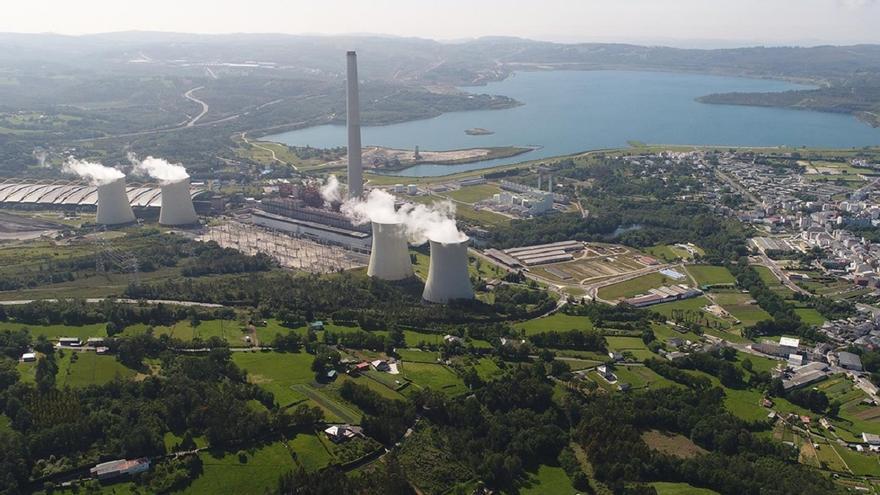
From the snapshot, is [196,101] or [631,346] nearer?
[631,346]

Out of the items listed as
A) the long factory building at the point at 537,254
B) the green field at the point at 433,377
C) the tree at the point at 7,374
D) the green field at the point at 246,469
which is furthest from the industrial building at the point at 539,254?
the tree at the point at 7,374

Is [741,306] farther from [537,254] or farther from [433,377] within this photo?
[433,377]

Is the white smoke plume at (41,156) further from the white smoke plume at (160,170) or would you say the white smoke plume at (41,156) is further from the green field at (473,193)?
the green field at (473,193)

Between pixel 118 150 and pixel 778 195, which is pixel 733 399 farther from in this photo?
pixel 118 150

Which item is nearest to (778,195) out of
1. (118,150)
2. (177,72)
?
(118,150)

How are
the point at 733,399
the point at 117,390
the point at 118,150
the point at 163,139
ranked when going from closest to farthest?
the point at 117,390 → the point at 733,399 → the point at 118,150 → the point at 163,139

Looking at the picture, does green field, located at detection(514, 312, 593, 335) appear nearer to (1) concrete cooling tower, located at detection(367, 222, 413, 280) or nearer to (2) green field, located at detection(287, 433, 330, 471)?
(1) concrete cooling tower, located at detection(367, 222, 413, 280)

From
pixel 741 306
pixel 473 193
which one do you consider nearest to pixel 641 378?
pixel 741 306
